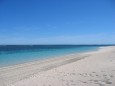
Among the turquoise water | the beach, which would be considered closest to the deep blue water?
the turquoise water

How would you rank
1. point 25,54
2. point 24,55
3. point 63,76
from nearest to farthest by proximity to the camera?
point 63,76 → point 24,55 → point 25,54

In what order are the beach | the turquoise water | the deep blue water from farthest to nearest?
the deep blue water, the turquoise water, the beach

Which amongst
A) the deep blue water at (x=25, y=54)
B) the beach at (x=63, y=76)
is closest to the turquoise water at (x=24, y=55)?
the deep blue water at (x=25, y=54)

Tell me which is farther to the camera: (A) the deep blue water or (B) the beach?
(A) the deep blue water

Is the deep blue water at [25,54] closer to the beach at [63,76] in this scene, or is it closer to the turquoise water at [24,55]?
the turquoise water at [24,55]

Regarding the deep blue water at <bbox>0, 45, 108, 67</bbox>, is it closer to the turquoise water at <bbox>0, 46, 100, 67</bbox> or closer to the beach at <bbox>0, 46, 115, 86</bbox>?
the turquoise water at <bbox>0, 46, 100, 67</bbox>

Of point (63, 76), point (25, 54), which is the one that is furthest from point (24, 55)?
point (63, 76)

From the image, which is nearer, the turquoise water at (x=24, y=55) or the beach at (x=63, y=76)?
the beach at (x=63, y=76)

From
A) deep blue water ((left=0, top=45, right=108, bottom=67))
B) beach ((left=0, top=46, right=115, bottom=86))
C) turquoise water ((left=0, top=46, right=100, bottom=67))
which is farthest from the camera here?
deep blue water ((left=0, top=45, right=108, bottom=67))

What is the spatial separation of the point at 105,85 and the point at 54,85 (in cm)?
194

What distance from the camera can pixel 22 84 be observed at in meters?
7.06

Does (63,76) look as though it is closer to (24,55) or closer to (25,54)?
(24,55)

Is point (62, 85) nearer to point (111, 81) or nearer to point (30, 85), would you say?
point (30, 85)

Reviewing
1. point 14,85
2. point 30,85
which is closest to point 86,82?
point 30,85
